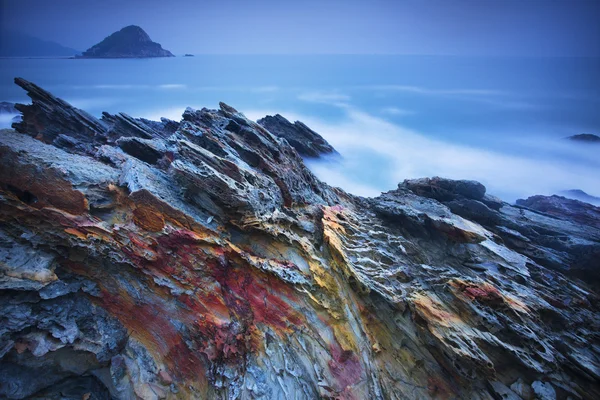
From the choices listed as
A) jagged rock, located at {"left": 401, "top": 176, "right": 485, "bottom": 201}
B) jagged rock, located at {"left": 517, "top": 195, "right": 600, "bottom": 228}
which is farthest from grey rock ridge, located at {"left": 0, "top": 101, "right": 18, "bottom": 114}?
jagged rock, located at {"left": 517, "top": 195, "right": 600, "bottom": 228}

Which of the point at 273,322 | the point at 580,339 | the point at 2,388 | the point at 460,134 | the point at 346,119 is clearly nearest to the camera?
the point at 2,388

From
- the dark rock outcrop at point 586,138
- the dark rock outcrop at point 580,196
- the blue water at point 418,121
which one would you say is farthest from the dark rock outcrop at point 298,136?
the dark rock outcrop at point 586,138

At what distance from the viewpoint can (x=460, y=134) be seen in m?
52.6

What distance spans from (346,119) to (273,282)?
5499 centimetres

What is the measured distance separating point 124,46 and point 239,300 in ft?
492

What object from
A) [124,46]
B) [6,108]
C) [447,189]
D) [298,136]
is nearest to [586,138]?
[447,189]

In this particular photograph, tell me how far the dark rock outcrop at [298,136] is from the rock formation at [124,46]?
11836 centimetres

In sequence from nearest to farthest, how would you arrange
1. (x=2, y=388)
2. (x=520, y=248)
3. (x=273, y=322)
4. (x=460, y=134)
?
(x=2, y=388), (x=273, y=322), (x=520, y=248), (x=460, y=134)

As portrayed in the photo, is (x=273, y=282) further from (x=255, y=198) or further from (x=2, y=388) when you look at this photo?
(x=2, y=388)

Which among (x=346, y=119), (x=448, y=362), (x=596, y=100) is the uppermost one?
(x=596, y=100)

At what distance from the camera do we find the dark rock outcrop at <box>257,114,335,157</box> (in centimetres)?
3550

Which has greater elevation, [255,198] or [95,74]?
[255,198]

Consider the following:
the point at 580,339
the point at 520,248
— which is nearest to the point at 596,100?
the point at 520,248

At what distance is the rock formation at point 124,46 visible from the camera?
111m
